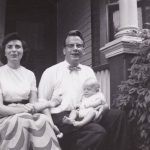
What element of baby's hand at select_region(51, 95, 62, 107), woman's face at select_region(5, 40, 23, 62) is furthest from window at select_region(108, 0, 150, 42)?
woman's face at select_region(5, 40, 23, 62)

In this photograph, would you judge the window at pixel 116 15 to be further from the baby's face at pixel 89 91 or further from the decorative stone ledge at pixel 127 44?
the baby's face at pixel 89 91

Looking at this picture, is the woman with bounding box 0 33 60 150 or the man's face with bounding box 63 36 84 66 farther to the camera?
the man's face with bounding box 63 36 84 66

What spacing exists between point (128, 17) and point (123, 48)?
0.58m

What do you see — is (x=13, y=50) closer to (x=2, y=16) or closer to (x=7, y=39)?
(x=7, y=39)

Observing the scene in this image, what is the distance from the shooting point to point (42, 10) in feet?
26.3

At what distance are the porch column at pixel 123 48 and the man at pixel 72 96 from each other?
0.89 m

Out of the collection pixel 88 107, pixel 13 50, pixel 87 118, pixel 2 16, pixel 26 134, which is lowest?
pixel 26 134

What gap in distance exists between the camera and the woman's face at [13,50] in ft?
10.2

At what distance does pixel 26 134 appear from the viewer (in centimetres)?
262

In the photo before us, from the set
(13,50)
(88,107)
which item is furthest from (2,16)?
(88,107)

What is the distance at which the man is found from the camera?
293 cm

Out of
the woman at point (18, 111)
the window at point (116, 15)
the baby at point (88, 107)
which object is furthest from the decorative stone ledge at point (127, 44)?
the window at point (116, 15)

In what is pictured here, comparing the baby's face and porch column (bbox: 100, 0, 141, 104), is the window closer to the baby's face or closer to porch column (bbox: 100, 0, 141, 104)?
porch column (bbox: 100, 0, 141, 104)

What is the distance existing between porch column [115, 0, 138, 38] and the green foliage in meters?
0.60
